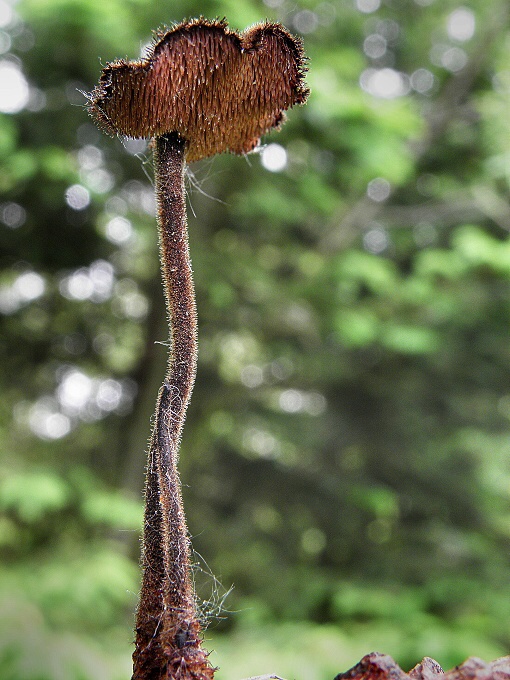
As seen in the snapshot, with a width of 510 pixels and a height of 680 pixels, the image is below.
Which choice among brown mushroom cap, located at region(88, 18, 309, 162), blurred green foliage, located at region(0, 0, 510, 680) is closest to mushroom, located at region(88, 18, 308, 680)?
brown mushroom cap, located at region(88, 18, 309, 162)

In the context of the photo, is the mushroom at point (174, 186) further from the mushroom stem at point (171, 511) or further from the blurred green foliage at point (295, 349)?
the blurred green foliage at point (295, 349)

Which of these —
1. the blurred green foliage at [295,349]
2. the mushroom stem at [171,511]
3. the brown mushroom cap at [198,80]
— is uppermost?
the blurred green foliage at [295,349]

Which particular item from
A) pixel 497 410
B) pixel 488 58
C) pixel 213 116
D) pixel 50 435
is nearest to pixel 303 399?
pixel 497 410

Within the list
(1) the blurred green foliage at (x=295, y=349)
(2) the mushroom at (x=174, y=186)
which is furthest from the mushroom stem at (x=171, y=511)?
(1) the blurred green foliage at (x=295, y=349)

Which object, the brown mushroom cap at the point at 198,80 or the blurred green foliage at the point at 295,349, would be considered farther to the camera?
the blurred green foliage at the point at 295,349

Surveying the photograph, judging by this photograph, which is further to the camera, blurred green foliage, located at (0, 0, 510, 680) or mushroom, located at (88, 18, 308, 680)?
blurred green foliage, located at (0, 0, 510, 680)

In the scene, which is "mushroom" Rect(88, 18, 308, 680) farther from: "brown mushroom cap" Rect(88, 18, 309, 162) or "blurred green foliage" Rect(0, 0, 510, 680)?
"blurred green foliage" Rect(0, 0, 510, 680)
